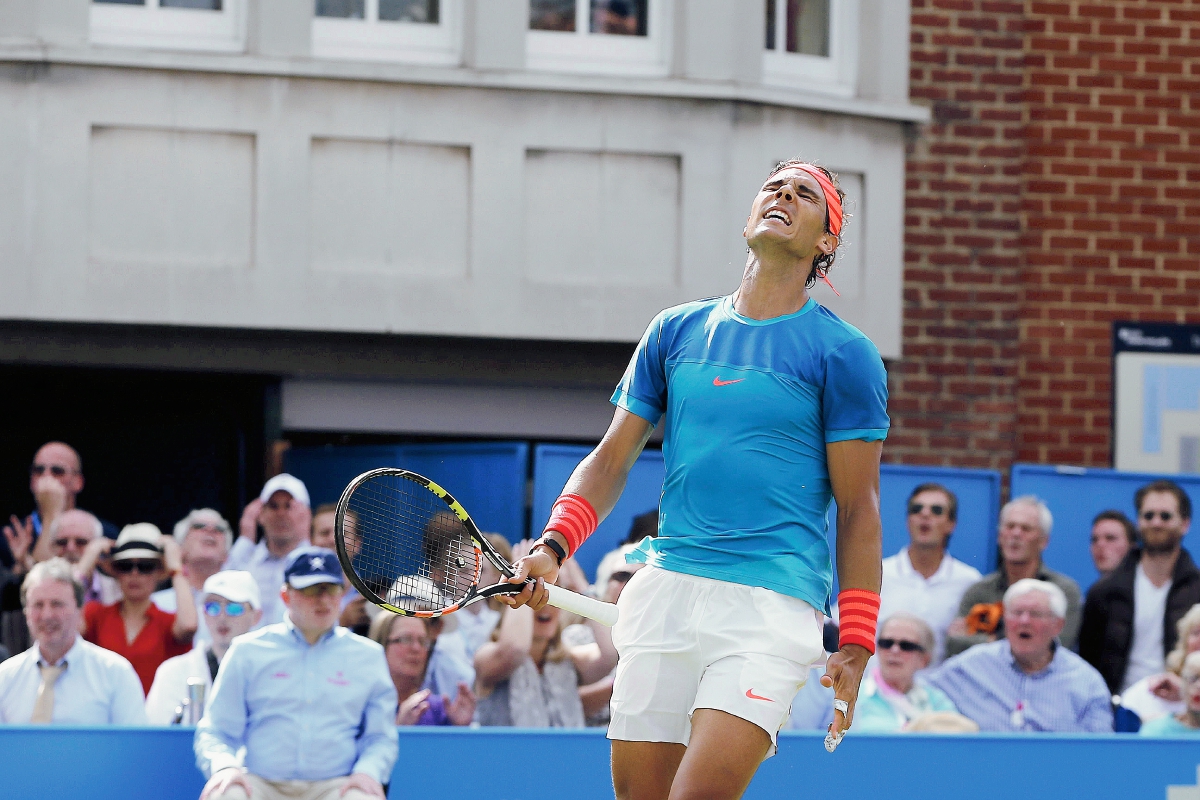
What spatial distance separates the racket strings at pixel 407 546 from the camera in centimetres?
454

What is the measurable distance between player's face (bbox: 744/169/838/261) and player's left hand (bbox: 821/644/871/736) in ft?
3.16

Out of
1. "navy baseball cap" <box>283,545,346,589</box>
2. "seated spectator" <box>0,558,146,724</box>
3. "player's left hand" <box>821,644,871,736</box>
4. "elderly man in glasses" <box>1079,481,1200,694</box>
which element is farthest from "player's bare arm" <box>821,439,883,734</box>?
"elderly man in glasses" <box>1079,481,1200,694</box>

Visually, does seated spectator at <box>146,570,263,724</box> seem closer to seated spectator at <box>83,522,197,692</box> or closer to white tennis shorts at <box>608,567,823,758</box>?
seated spectator at <box>83,522,197,692</box>

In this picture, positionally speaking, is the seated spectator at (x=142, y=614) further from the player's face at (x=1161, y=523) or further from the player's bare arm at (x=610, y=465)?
the player's face at (x=1161, y=523)

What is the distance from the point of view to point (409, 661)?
311 inches

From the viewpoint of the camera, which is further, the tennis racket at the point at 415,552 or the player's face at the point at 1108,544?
the player's face at the point at 1108,544

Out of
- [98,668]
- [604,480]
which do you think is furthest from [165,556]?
[604,480]

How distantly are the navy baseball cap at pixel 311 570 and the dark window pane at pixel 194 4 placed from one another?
421 centimetres

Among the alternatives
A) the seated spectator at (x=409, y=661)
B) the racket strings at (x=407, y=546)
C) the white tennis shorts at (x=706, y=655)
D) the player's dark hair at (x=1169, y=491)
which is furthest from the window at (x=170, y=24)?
the white tennis shorts at (x=706, y=655)

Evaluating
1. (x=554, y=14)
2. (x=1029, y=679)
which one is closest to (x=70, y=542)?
(x=554, y=14)

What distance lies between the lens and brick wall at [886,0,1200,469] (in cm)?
1086

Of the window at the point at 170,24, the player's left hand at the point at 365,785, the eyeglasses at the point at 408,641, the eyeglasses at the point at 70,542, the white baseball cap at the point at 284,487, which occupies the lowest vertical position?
the player's left hand at the point at 365,785

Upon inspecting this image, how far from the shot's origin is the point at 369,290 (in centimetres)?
997

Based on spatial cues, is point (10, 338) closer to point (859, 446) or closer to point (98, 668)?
point (98, 668)
